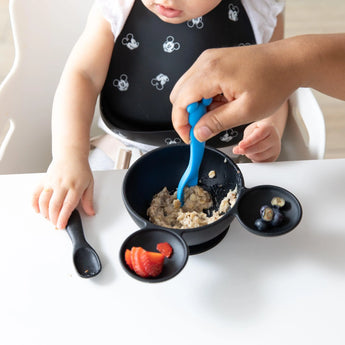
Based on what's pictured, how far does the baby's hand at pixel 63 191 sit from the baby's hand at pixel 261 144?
280 millimetres

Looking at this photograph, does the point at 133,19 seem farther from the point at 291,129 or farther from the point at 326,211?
the point at 326,211

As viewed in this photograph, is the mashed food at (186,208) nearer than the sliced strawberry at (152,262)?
No

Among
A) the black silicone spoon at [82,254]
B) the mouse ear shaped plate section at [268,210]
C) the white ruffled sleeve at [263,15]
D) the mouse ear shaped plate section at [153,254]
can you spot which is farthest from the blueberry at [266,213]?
the white ruffled sleeve at [263,15]

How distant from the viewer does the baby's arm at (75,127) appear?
0.71m

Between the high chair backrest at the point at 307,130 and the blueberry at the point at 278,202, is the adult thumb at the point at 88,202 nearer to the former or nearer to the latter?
the blueberry at the point at 278,202

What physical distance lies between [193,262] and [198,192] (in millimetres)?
137

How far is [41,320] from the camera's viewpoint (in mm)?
571

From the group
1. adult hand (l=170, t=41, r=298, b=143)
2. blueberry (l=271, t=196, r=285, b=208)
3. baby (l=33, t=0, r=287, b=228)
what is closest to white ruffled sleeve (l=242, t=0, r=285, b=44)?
baby (l=33, t=0, r=287, b=228)

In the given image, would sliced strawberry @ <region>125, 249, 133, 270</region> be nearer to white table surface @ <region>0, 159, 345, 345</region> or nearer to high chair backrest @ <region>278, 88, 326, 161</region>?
white table surface @ <region>0, 159, 345, 345</region>

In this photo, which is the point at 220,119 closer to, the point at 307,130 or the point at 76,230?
the point at 76,230

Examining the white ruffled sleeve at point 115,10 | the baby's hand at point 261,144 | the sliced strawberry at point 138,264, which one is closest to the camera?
the sliced strawberry at point 138,264

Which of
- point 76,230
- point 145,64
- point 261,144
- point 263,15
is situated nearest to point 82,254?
point 76,230

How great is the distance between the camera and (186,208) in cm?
72

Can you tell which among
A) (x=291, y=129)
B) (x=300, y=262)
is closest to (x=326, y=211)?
(x=300, y=262)
